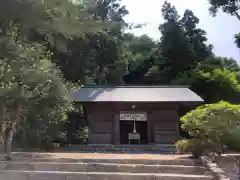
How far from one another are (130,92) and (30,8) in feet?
56.3

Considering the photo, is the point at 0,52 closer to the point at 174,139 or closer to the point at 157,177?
the point at 157,177

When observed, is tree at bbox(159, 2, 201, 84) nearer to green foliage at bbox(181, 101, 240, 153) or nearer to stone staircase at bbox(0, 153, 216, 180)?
green foliage at bbox(181, 101, 240, 153)

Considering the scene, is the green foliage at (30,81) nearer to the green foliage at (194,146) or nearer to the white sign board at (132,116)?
the white sign board at (132,116)

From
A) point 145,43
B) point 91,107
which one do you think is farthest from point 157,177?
point 145,43

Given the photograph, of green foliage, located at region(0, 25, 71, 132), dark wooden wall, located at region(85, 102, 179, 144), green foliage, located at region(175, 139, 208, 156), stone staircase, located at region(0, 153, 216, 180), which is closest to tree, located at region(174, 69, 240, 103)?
dark wooden wall, located at region(85, 102, 179, 144)

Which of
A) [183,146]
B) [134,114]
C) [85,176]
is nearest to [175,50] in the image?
[134,114]

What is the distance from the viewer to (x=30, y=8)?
4438 millimetres

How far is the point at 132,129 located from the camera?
2155cm

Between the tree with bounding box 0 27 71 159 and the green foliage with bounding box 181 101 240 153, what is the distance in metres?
4.76

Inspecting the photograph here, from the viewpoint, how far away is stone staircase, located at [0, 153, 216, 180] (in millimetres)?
8281

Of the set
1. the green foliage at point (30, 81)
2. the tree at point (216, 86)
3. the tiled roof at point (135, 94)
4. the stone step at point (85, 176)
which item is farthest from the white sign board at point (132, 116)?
the stone step at point (85, 176)

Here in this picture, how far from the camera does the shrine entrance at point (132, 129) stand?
767 inches

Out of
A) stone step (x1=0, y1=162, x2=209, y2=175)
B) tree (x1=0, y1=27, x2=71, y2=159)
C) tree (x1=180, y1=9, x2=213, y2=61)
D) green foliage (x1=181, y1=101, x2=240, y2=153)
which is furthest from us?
tree (x1=180, y1=9, x2=213, y2=61)

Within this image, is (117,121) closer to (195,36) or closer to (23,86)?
Result: (23,86)
